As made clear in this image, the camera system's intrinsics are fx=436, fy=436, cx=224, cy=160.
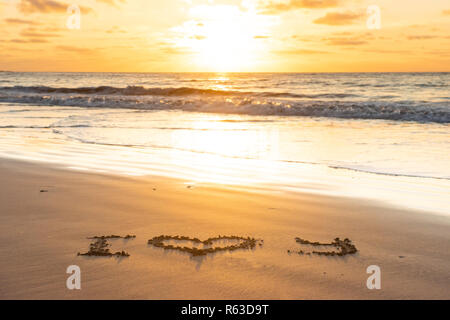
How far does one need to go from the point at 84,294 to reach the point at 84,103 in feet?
87.6

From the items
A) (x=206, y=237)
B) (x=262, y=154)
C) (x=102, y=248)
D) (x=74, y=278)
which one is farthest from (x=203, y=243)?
(x=262, y=154)

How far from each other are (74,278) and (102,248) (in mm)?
636

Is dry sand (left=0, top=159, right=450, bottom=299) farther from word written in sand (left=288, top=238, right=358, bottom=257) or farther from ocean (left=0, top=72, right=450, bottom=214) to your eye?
ocean (left=0, top=72, right=450, bottom=214)

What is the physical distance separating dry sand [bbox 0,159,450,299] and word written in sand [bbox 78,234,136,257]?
0.24 ft

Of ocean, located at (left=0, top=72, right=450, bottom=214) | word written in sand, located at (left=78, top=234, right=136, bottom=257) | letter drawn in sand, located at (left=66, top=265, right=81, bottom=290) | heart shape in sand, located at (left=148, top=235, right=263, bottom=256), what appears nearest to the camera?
letter drawn in sand, located at (left=66, top=265, right=81, bottom=290)

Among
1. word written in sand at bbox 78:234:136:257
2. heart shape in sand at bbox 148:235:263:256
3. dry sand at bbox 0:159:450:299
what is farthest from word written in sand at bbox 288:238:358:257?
word written in sand at bbox 78:234:136:257

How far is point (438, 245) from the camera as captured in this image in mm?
4160

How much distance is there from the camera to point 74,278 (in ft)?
10.8

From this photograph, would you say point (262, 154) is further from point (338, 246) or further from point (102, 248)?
point (102, 248)

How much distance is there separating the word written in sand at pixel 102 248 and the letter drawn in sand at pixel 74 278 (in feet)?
0.99

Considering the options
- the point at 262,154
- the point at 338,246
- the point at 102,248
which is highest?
the point at 262,154

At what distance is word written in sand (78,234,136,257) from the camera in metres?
3.77

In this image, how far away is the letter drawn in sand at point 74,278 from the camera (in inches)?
125
